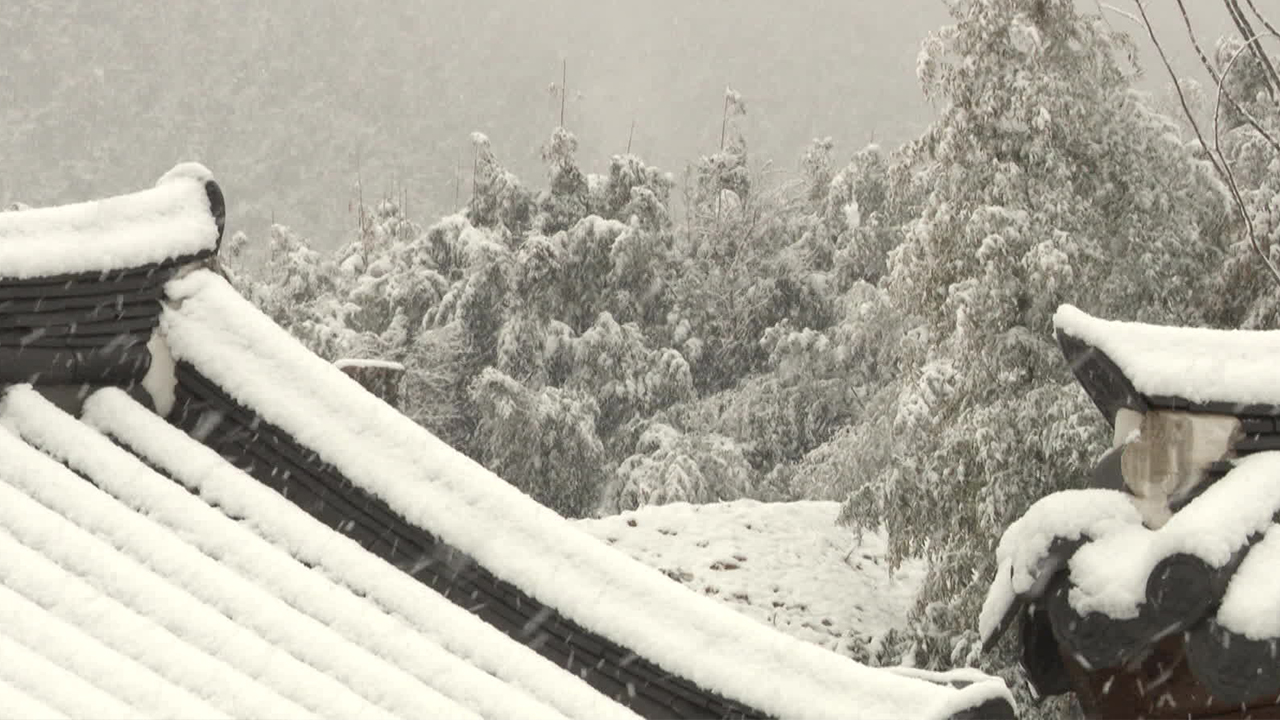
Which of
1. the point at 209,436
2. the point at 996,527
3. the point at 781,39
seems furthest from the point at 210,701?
the point at 781,39

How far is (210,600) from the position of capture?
2660mm

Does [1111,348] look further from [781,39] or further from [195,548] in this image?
[781,39]

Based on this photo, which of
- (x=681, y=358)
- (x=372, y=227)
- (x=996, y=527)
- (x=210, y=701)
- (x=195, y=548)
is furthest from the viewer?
(x=372, y=227)

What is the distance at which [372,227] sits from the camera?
20.8m

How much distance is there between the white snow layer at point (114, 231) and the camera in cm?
307

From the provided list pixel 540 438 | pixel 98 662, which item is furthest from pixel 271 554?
pixel 540 438

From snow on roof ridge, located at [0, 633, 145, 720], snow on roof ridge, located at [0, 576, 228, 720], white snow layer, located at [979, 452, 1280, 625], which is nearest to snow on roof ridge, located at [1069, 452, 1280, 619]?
white snow layer, located at [979, 452, 1280, 625]

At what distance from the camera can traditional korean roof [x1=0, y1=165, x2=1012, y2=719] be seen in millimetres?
2547

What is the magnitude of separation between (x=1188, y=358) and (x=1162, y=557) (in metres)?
0.42

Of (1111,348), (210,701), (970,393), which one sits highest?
(970,393)

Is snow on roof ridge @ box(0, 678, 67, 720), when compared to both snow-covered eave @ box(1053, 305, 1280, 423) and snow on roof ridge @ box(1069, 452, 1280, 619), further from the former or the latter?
snow-covered eave @ box(1053, 305, 1280, 423)

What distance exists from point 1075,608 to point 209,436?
185cm

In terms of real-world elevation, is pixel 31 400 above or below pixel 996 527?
below

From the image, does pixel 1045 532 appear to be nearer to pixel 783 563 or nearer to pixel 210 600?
pixel 210 600
